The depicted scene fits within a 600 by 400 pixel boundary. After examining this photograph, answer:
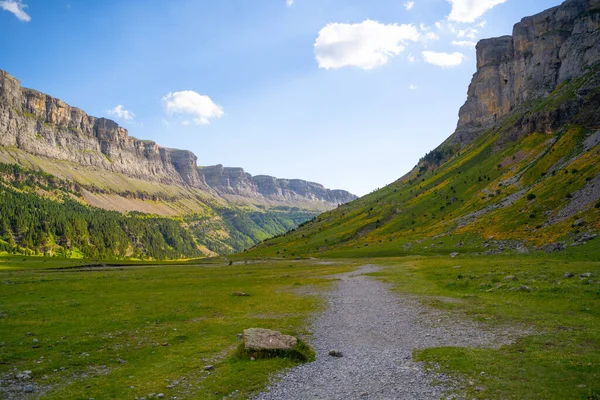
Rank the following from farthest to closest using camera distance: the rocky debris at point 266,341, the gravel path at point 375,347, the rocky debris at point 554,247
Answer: the rocky debris at point 554,247 < the rocky debris at point 266,341 < the gravel path at point 375,347

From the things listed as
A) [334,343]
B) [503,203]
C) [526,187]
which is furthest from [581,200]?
A: [334,343]

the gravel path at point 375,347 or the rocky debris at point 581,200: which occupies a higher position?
the rocky debris at point 581,200

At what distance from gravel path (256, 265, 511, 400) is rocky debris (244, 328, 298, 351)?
184cm

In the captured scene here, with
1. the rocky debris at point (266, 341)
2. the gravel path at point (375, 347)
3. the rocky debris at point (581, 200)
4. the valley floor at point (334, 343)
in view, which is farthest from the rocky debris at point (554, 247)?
the rocky debris at point (266, 341)

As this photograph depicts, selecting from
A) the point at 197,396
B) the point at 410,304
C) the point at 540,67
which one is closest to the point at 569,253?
the point at 410,304

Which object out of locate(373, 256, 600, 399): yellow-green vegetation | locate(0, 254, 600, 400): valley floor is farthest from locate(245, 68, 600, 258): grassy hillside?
locate(0, 254, 600, 400): valley floor

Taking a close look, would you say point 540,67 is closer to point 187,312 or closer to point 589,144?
point 589,144

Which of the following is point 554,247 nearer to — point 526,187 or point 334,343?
point 526,187

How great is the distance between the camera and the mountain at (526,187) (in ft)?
246

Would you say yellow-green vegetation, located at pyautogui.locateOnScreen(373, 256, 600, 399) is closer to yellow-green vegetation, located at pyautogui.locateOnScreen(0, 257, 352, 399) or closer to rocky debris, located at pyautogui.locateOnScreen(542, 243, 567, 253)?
yellow-green vegetation, located at pyautogui.locateOnScreen(0, 257, 352, 399)

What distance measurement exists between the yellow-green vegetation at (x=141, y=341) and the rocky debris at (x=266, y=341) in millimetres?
717

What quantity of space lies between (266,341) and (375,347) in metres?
6.55

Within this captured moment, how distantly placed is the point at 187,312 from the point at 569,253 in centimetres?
5754

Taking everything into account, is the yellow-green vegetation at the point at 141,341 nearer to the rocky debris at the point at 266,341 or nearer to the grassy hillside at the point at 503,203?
the rocky debris at the point at 266,341
